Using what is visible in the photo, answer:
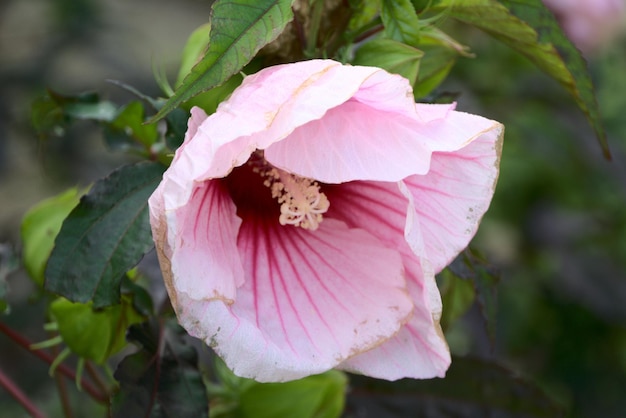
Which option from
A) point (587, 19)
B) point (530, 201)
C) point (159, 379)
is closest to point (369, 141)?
point (159, 379)

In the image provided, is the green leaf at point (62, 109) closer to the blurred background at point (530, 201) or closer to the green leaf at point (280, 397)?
the green leaf at point (280, 397)

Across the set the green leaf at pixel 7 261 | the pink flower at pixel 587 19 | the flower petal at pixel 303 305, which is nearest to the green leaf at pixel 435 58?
the flower petal at pixel 303 305

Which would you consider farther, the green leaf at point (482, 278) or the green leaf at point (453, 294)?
the green leaf at point (453, 294)

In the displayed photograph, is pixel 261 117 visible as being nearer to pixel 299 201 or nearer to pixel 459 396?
pixel 299 201

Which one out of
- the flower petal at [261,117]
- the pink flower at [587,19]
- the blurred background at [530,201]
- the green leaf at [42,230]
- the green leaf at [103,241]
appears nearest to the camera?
the flower petal at [261,117]

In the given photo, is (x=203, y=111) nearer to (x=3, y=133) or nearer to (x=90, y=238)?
(x=90, y=238)

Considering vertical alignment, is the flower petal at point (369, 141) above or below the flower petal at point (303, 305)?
above
